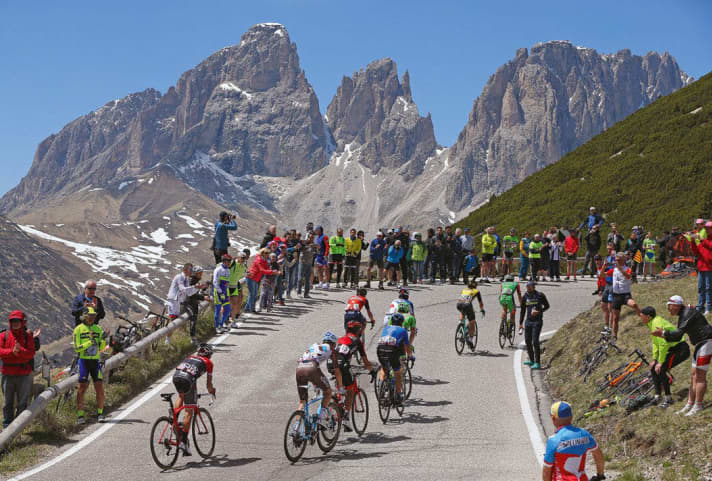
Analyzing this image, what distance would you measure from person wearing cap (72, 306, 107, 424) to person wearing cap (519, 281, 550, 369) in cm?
961

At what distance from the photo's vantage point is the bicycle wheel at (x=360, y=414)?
40.0 feet

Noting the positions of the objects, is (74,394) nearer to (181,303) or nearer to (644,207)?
(181,303)

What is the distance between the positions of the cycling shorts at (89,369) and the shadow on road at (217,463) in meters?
3.23

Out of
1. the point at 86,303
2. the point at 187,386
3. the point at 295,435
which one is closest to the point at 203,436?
the point at 187,386

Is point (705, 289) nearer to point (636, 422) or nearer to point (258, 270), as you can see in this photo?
point (636, 422)

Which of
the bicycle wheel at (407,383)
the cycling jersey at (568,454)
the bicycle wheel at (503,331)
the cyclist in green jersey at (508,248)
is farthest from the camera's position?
the cyclist in green jersey at (508,248)

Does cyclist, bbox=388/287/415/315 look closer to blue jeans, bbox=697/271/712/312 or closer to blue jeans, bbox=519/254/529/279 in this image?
blue jeans, bbox=697/271/712/312

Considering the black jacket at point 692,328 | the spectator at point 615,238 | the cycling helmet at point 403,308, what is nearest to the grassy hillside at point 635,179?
the spectator at point 615,238

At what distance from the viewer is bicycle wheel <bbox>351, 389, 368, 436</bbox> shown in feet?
40.0

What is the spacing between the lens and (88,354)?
13047 millimetres

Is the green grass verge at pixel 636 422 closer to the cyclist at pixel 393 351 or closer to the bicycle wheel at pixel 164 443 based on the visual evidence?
the cyclist at pixel 393 351

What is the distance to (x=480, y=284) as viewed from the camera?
99.1ft

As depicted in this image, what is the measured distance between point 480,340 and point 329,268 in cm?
911

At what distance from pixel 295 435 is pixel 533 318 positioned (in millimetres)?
8386
